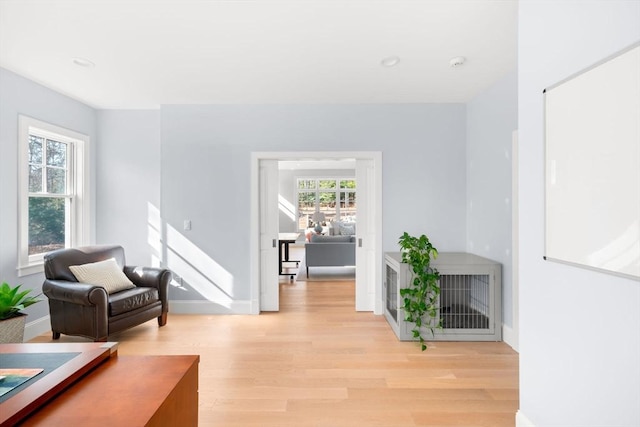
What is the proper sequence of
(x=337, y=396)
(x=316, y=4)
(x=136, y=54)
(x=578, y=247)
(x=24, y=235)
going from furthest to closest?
1. (x=24, y=235)
2. (x=136, y=54)
3. (x=337, y=396)
4. (x=316, y=4)
5. (x=578, y=247)

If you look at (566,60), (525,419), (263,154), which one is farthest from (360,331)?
(566,60)

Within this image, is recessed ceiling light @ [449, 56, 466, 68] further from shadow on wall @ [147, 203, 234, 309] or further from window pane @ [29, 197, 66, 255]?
window pane @ [29, 197, 66, 255]

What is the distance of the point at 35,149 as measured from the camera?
147 inches

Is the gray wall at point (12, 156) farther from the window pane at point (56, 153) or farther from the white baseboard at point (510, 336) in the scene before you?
the white baseboard at point (510, 336)

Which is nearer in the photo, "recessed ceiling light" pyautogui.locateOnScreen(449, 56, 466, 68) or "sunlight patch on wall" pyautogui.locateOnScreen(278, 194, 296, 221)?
"recessed ceiling light" pyautogui.locateOnScreen(449, 56, 466, 68)

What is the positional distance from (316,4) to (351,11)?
0.79 feet

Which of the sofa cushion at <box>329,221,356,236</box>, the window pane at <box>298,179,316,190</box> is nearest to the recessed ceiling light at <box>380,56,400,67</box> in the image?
the sofa cushion at <box>329,221,356,236</box>

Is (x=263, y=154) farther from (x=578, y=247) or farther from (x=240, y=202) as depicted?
(x=578, y=247)

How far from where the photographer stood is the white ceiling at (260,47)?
227cm

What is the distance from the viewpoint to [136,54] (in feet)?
9.57

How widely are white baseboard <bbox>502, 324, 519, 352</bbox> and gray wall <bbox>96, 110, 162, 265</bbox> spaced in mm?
4167

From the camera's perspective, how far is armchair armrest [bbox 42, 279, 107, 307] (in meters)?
3.04

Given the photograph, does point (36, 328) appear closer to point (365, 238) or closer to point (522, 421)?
point (365, 238)

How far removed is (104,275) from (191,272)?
0.97 m
